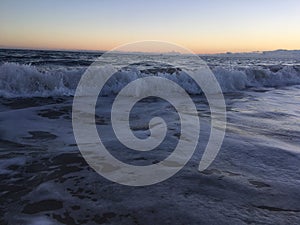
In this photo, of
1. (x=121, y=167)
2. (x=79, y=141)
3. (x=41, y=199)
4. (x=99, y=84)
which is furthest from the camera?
(x=99, y=84)

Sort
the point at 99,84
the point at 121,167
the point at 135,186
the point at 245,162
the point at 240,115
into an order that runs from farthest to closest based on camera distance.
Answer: the point at 99,84 < the point at 240,115 < the point at 245,162 < the point at 121,167 < the point at 135,186

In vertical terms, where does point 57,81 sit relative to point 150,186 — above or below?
above

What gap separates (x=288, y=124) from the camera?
19.1 feet

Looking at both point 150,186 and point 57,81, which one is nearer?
point 150,186

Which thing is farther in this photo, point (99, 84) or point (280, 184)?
point (99, 84)

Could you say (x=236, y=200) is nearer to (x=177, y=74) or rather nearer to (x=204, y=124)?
(x=204, y=124)

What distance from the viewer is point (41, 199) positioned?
8.49 ft

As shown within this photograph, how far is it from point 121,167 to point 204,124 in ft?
8.57

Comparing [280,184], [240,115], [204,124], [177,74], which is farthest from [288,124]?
[177,74]

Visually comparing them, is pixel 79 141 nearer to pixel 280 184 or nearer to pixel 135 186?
pixel 135 186

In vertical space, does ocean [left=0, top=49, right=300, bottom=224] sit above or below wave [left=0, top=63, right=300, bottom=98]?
below

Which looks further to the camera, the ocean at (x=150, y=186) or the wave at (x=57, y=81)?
the wave at (x=57, y=81)

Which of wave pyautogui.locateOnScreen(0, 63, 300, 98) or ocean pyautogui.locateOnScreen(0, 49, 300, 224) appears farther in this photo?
wave pyautogui.locateOnScreen(0, 63, 300, 98)

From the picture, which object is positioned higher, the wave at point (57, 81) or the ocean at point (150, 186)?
the wave at point (57, 81)
